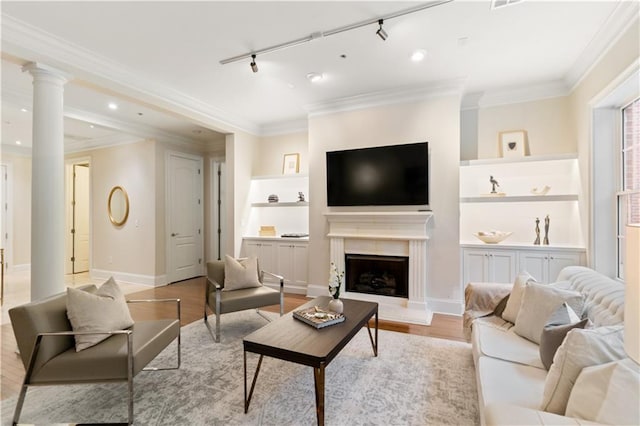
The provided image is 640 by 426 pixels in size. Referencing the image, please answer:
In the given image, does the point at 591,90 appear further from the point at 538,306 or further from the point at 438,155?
the point at 538,306

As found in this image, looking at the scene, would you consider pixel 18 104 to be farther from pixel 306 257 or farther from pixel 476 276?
pixel 476 276

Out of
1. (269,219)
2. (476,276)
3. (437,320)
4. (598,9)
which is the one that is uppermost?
(598,9)

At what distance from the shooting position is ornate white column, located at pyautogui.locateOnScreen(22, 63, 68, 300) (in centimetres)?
283

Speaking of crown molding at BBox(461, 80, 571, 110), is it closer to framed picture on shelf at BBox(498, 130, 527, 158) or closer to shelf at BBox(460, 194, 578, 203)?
framed picture on shelf at BBox(498, 130, 527, 158)

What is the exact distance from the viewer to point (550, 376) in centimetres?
134

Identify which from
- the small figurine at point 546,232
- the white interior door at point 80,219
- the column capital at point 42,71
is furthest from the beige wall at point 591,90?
the white interior door at point 80,219

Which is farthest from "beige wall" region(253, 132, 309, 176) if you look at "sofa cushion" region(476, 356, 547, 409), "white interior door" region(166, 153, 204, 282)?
"sofa cushion" region(476, 356, 547, 409)

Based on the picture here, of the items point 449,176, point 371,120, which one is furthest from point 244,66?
point 449,176

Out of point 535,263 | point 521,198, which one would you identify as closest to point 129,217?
point 521,198

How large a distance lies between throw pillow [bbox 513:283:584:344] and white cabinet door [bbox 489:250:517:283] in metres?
1.73

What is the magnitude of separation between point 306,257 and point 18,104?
4345 mm

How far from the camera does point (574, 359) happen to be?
126 centimetres

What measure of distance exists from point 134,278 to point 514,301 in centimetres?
612

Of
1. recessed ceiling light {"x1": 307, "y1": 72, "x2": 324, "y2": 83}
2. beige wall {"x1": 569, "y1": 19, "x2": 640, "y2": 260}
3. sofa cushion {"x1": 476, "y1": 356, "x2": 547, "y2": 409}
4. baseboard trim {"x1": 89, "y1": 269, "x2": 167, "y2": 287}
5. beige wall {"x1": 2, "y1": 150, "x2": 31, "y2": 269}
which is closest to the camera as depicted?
sofa cushion {"x1": 476, "y1": 356, "x2": 547, "y2": 409}
